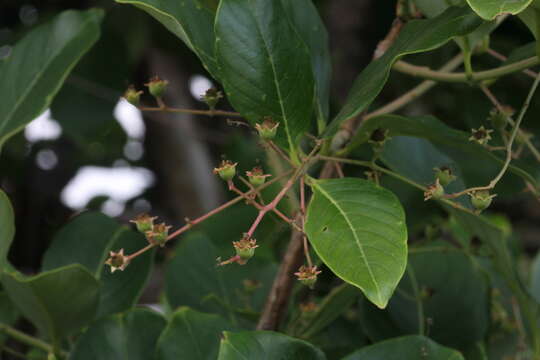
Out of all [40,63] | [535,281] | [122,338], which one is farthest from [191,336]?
[535,281]

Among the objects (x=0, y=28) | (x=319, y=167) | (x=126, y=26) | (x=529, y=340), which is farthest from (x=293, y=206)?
(x=0, y=28)

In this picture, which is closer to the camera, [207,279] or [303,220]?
[303,220]

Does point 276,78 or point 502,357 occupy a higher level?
point 276,78

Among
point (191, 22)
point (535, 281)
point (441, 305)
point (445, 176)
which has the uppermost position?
point (191, 22)

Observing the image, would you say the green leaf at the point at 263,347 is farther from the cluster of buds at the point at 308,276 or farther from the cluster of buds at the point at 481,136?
the cluster of buds at the point at 481,136

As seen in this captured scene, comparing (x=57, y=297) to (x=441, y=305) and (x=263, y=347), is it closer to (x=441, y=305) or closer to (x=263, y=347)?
(x=263, y=347)

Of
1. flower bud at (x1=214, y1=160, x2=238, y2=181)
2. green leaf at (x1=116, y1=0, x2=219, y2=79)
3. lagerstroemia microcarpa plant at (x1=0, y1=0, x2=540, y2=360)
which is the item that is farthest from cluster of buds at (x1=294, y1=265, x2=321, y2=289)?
green leaf at (x1=116, y1=0, x2=219, y2=79)

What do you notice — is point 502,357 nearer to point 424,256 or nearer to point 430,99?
point 424,256
